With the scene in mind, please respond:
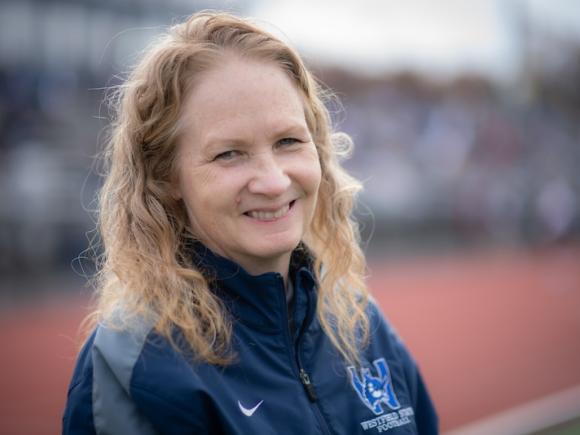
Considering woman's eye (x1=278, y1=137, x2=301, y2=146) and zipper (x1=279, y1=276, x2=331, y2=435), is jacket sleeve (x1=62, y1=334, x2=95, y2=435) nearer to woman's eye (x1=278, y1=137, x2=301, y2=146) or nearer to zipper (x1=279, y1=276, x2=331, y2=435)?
zipper (x1=279, y1=276, x2=331, y2=435)

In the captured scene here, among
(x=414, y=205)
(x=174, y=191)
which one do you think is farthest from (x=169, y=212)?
(x=414, y=205)

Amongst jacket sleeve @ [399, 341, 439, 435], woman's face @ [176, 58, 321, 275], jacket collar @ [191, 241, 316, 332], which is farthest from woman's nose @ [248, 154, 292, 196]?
jacket sleeve @ [399, 341, 439, 435]

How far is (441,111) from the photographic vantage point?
21.2 m

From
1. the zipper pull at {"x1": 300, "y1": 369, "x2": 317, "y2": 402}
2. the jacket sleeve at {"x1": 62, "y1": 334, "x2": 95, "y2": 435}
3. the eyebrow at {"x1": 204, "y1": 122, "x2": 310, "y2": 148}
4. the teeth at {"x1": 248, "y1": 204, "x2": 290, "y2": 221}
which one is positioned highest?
the eyebrow at {"x1": 204, "y1": 122, "x2": 310, "y2": 148}

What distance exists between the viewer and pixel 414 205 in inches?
709

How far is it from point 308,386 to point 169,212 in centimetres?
63

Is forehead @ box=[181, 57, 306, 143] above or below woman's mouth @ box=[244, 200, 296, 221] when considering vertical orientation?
above

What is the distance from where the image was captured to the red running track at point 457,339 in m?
6.58

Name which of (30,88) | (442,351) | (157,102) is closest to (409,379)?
(157,102)

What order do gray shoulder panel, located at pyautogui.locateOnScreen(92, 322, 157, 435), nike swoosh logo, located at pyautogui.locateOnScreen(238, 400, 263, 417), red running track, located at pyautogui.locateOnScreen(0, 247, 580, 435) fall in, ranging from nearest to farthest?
gray shoulder panel, located at pyautogui.locateOnScreen(92, 322, 157, 435), nike swoosh logo, located at pyautogui.locateOnScreen(238, 400, 263, 417), red running track, located at pyautogui.locateOnScreen(0, 247, 580, 435)

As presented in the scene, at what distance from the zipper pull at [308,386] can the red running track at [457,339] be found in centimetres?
310

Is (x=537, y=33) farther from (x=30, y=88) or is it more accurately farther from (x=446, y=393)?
(x=446, y=393)

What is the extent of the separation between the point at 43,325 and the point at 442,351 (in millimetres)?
5437

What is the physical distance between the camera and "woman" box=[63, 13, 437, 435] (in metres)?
1.71
